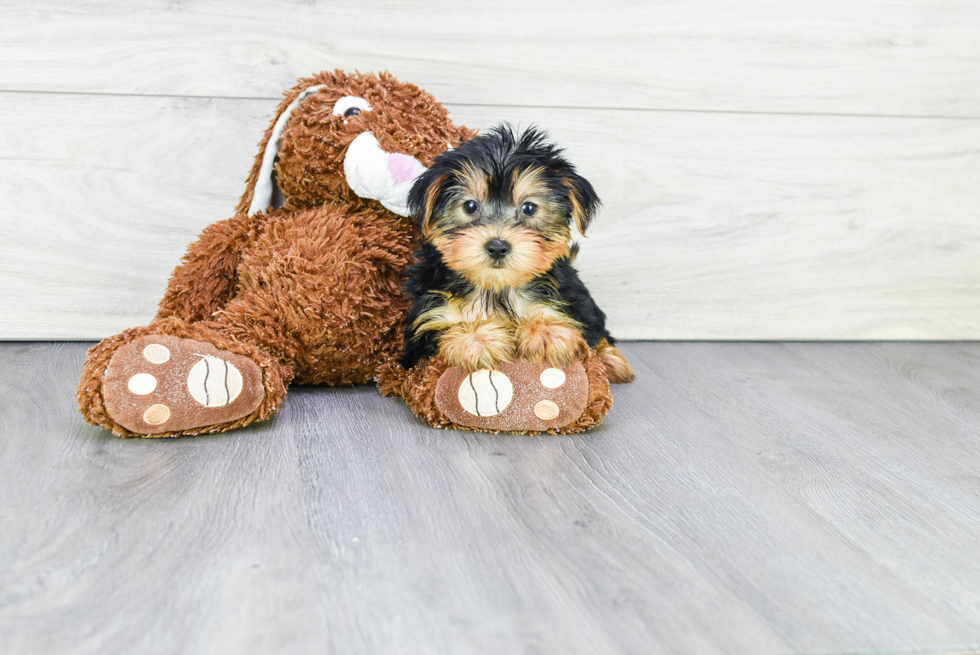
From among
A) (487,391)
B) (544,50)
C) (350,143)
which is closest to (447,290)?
(487,391)

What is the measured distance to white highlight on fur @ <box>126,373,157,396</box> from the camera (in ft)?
4.42

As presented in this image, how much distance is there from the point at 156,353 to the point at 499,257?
22.2 inches

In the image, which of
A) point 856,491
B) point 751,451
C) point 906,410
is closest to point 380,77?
point 751,451

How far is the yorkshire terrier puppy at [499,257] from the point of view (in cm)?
138

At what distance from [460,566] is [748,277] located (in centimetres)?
141

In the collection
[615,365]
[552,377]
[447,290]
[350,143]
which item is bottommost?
[615,365]

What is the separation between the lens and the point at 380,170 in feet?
5.19

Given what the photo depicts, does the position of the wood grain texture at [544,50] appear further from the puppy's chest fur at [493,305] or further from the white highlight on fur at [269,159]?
the puppy's chest fur at [493,305]

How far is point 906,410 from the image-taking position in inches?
69.9

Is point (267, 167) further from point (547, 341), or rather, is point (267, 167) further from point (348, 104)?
point (547, 341)

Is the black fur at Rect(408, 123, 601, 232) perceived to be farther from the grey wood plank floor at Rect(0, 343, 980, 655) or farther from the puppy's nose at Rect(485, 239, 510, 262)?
the grey wood plank floor at Rect(0, 343, 980, 655)

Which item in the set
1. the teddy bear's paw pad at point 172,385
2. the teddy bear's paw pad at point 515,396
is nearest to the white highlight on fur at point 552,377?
the teddy bear's paw pad at point 515,396

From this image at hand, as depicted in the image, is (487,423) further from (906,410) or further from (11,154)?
(11,154)

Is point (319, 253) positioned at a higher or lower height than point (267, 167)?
lower
